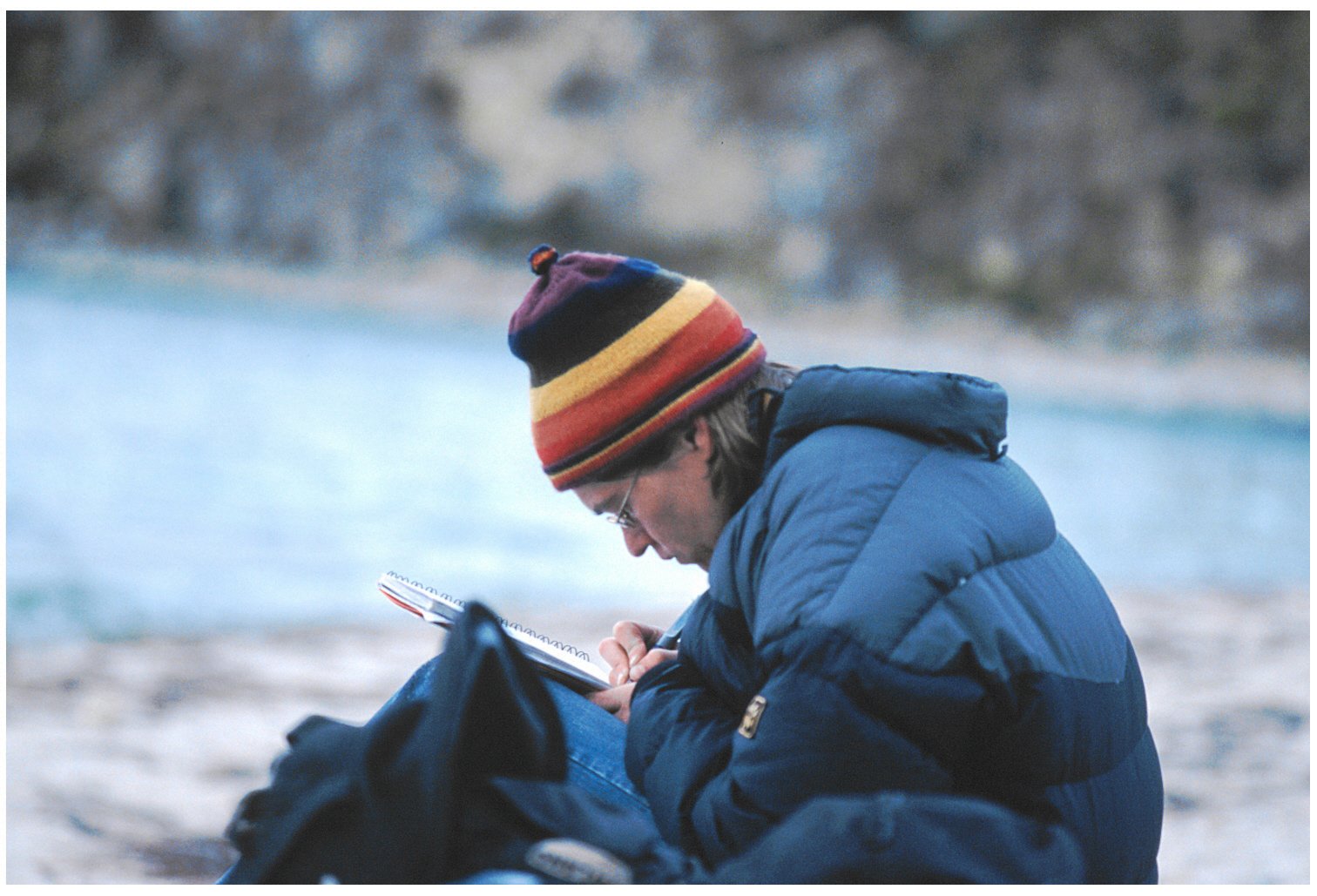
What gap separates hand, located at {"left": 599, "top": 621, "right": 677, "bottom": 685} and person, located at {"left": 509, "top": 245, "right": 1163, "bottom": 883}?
0.11 meters

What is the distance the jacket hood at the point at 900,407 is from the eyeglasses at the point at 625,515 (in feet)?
0.66

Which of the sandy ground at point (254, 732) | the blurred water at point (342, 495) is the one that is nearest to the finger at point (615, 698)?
the sandy ground at point (254, 732)

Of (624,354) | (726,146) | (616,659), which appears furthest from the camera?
(726,146)

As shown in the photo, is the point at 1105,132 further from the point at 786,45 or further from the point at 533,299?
the point at 533,299

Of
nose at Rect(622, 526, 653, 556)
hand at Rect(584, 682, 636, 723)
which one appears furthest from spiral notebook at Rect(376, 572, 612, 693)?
nose at Rect(622, 526, 653, 556)

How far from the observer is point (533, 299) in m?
1.11

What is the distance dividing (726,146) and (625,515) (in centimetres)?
2718

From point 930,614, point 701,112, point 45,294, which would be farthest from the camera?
point 701,112

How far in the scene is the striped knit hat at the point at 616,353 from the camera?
3.54ft

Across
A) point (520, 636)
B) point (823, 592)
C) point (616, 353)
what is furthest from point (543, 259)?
point (823, 592)

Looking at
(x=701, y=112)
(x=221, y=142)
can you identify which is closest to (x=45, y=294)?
(x=221, y=142)

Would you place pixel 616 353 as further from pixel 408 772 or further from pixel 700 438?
pixel 408 772

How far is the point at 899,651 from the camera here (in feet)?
2.56

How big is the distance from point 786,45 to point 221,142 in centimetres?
1266
